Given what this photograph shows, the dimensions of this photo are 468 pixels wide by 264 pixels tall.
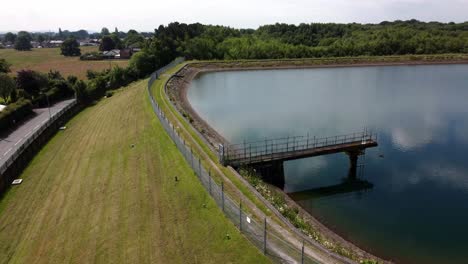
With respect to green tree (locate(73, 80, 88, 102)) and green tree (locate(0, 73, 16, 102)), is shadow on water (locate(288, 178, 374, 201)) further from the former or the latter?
green tree (locate(0, 73, 16, 102))

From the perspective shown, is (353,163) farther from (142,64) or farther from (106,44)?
(106,44)

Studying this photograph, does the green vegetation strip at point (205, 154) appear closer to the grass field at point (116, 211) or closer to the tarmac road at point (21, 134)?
the grass field at point (116, 211)

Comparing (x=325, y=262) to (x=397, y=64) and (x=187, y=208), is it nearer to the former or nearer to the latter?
(x=187, y=208)

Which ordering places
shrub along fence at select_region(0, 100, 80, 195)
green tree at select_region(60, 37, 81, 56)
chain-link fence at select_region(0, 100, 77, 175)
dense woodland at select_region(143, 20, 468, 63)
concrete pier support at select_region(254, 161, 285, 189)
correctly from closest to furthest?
shrub along fence at select_region(0, 100, 80, 195) → chain-link fence at select_region(0, 100, 77, 175) → concrete pier support at select_region(254, 161, 285, 189) → dense woodland at select_region(143, 20, 468, 63) → green tree at select_region(60, 37, 81, 56)

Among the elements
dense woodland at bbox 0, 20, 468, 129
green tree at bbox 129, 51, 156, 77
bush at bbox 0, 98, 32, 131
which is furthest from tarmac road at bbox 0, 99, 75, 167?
green tree at bbox 129, 51, 156, 77

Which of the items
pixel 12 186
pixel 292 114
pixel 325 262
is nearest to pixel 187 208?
pixel 325 262

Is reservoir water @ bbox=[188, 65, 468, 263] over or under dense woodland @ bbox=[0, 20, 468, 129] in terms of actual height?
under
